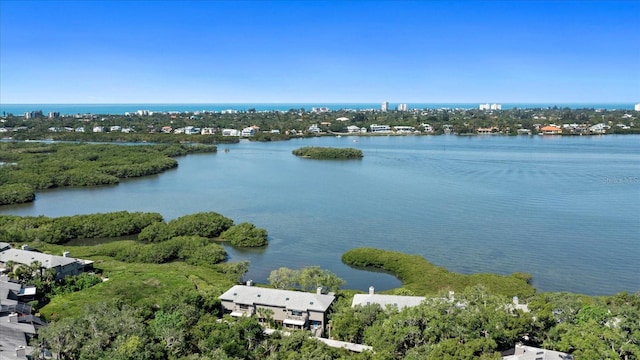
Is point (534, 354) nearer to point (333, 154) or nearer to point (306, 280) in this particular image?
point (306, 280)

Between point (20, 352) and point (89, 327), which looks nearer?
point (20, 352)

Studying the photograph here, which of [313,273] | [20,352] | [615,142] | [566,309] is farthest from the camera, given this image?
[615,142]

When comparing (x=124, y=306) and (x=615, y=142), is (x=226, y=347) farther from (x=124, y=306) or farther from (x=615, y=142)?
(x=615, y=142)

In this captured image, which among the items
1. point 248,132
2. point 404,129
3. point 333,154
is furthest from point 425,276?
point 404,129

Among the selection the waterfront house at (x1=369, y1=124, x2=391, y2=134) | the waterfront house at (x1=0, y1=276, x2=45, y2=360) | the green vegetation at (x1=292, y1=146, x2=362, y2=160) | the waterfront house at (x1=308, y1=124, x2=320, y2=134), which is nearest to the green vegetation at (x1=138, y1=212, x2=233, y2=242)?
the waterfront house at (x1=0, y1=276, x2=45, y2=360)

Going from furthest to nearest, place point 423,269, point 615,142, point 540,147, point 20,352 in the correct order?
point 615,142 → point 540,147 → point 423,269 → point 20,352

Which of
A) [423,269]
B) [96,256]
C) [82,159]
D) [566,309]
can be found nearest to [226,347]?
[566,309]

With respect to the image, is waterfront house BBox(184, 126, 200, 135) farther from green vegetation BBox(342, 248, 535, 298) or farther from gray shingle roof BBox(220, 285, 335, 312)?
gray shingle roof BBox(220, 285, 335, 312)
